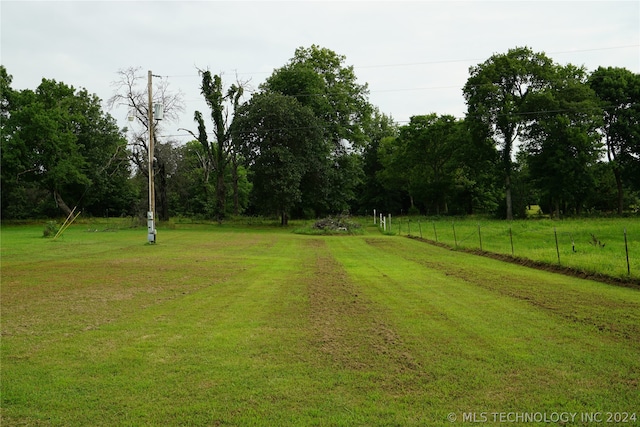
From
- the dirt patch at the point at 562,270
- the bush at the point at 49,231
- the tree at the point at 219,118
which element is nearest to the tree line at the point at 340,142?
the tree at the point at 219,118

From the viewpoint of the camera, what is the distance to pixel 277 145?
123 ft

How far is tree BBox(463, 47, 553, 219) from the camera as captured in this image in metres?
43.6

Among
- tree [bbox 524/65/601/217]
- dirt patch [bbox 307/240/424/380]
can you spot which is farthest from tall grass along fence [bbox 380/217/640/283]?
tree [bbox 524/65/601/217]

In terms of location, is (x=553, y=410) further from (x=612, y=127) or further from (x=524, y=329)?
(x=612, y=127)

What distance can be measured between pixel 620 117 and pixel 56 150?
55259 mm

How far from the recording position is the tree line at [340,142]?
38719 mm

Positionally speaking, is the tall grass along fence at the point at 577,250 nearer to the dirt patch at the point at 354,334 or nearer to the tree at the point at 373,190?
the dirt patch at the point at 354,334

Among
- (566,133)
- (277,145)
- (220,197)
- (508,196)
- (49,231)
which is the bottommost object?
(49,231)

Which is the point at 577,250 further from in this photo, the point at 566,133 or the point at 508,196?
the point at 508,196

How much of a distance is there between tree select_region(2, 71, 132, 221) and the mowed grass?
3568cm

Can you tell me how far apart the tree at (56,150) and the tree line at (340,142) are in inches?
5.3

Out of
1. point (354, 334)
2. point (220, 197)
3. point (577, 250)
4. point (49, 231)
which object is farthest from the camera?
point (220, 197)

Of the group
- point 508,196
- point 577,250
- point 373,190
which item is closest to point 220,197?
point 373,190

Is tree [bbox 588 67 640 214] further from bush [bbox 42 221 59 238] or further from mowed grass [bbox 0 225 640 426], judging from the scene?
bush [bbox 42 221 59 238]
